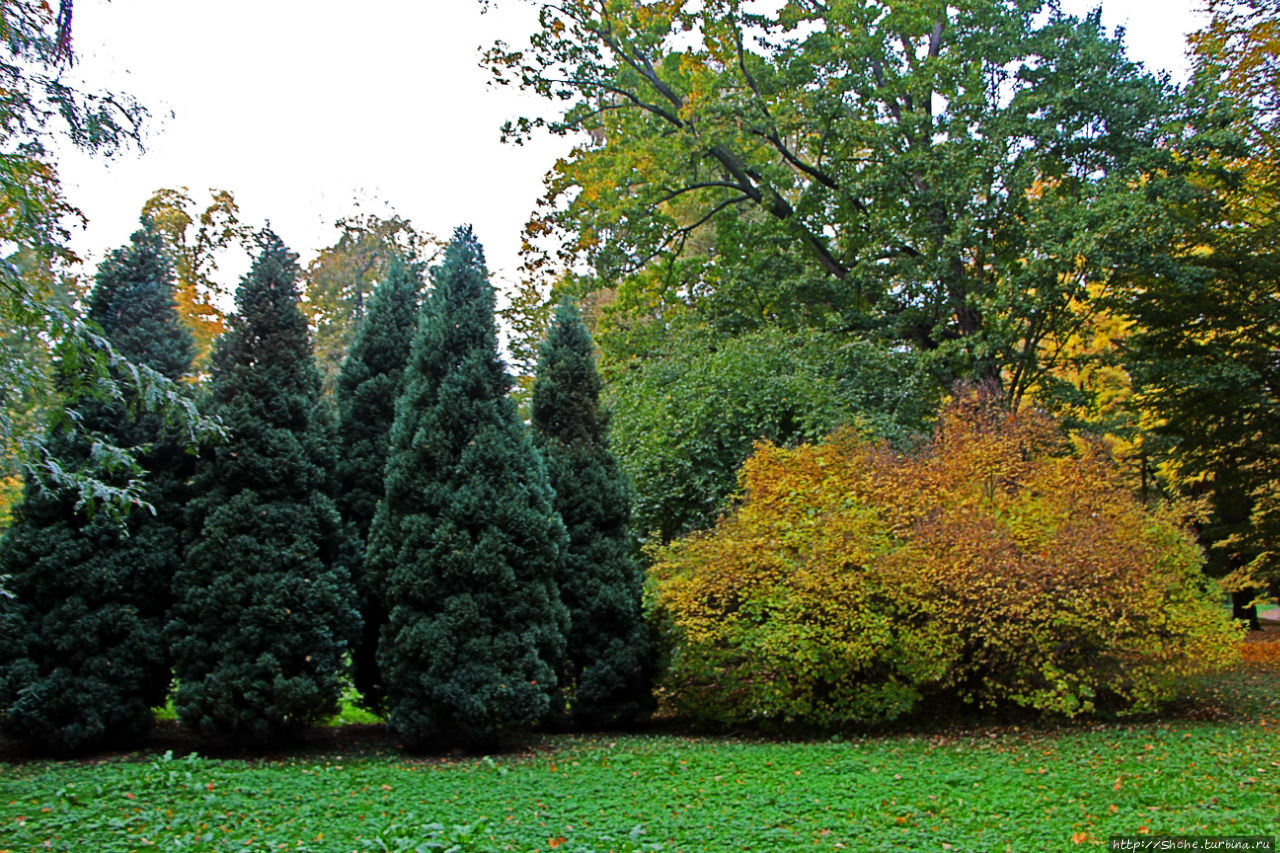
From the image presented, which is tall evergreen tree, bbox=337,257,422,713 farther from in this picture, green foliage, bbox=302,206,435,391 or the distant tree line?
green foliage, bbox=302,206,435,391

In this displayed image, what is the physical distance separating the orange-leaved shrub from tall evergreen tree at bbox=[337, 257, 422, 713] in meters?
2.89

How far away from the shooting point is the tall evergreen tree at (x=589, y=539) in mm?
8648

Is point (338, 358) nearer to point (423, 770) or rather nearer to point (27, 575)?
point (27, 575)

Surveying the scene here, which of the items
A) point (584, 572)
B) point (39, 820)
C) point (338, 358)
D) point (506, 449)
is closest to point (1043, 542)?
point (584, 572)

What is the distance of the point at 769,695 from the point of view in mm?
7887

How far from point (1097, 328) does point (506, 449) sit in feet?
41.6

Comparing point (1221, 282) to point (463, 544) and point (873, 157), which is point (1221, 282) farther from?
point (463, 544)

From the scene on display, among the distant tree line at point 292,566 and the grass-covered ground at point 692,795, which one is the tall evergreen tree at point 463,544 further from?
the grass-covered ground at point 692,795

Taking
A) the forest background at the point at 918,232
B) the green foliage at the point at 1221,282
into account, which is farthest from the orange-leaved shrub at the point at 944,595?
the green foliage at the point at 1221,282

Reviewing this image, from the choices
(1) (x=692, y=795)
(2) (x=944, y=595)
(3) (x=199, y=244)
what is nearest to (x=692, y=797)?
(1) (x=692, y=795)

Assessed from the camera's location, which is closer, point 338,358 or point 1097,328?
point 1097,328

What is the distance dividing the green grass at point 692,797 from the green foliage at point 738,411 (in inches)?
184

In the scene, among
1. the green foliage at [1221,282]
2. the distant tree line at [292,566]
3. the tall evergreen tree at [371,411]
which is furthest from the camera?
the green foliage at [1221,282]

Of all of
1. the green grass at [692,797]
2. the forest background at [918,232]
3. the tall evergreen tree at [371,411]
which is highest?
the forest background at [918,232]
